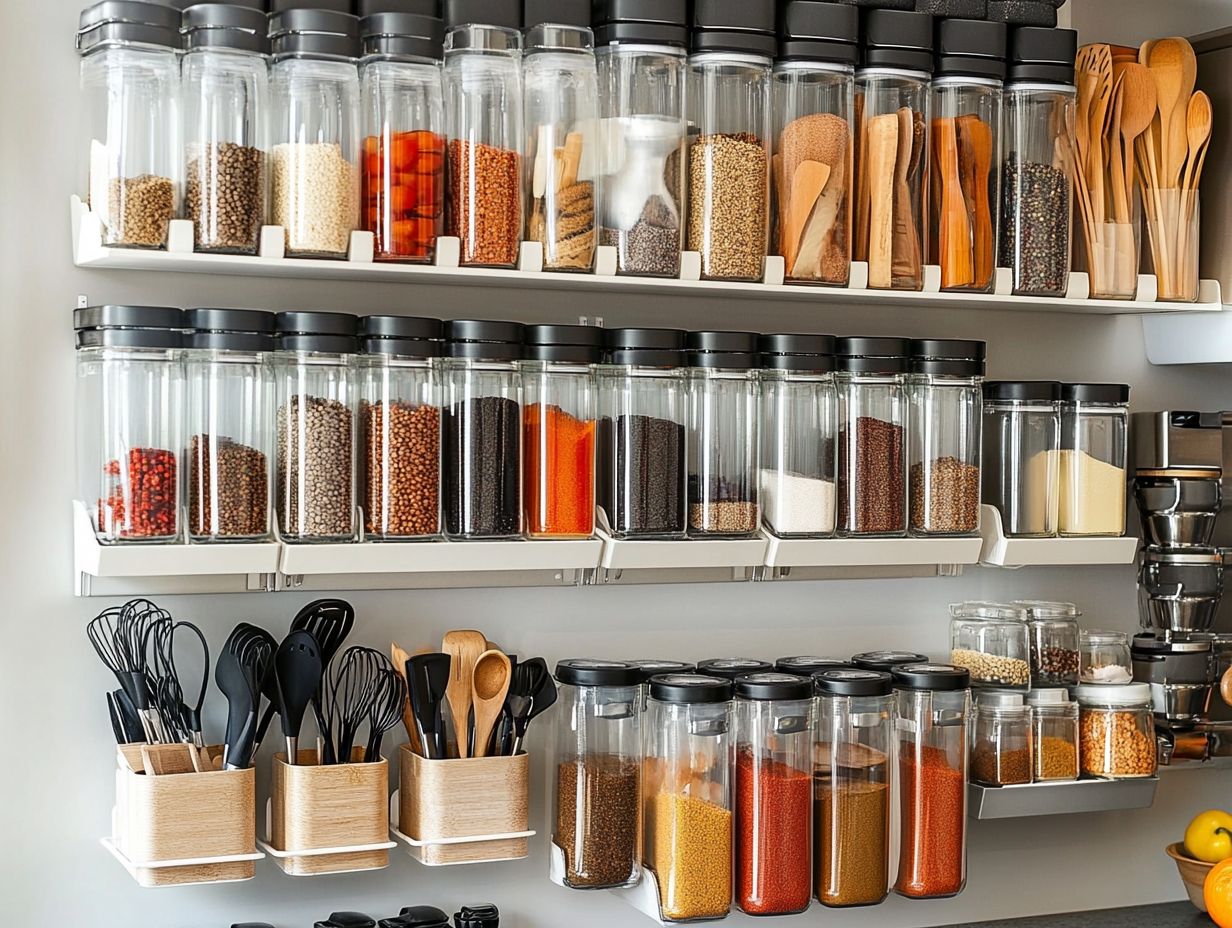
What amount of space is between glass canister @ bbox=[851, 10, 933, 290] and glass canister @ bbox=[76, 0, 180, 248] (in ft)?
2.87

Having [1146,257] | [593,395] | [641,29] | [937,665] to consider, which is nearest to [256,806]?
[593,395]

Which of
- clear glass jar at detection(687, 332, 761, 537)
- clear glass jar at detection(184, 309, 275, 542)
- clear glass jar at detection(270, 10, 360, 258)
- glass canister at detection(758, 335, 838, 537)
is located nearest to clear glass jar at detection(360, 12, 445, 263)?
clear glass jar at detection(270, 10, 360, 258)

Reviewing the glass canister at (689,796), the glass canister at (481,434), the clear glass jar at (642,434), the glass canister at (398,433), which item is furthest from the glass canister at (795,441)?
the glass canister at (398,433)

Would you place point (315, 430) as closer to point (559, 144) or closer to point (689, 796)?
point (559, 144)

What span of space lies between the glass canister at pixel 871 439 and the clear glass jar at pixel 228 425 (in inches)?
29.6

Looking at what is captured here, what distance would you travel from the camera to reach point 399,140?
176cm

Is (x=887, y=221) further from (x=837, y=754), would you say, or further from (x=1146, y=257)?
(x=837, y=754)

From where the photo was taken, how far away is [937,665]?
2.09 m

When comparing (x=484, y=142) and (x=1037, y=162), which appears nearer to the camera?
(x=484, y=142)

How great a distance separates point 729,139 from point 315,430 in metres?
0.63

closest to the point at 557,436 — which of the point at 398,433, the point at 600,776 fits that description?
the point at 398,433

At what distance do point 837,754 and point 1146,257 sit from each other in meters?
0.87

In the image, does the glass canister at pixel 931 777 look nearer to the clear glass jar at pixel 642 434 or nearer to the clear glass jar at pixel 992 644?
the clear glass jar at pixel 992 644

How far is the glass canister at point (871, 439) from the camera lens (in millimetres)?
2000
